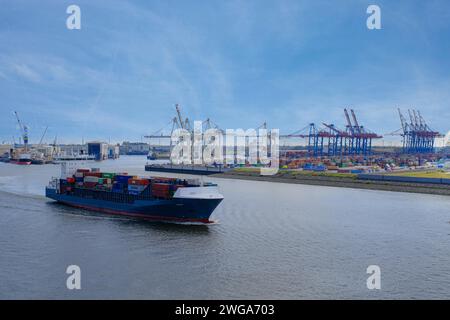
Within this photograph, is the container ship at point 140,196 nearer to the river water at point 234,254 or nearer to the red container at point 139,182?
the red container at point 139,182

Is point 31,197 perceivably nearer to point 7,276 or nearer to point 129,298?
point 7,276

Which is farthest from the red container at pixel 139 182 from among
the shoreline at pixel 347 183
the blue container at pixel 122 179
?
the shoreline at pixel 347 183

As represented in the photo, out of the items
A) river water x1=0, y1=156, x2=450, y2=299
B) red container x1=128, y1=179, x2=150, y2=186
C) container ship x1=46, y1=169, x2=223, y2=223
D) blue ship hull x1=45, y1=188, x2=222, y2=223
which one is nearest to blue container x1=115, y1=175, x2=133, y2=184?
container ship x1=46, y1=169, x2=223, y2=223

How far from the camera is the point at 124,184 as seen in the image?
83.0 ft

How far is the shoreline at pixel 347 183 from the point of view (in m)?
35.4

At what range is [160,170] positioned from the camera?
222 ft

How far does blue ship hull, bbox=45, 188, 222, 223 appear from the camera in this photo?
2092 centimetres

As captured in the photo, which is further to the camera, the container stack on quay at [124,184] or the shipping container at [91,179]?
the shipping container at [91,179]

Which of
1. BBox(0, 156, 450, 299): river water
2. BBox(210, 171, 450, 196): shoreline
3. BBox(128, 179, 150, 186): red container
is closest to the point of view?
BBox(0, 156, 450, 299): river water

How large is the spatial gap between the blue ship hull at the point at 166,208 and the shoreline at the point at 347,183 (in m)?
22.4

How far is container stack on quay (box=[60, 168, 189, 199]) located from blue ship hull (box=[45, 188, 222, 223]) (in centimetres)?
70

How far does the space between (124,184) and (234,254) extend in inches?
481

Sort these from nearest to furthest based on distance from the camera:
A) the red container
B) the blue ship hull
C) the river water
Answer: the river water, the blue ship hull, the red container

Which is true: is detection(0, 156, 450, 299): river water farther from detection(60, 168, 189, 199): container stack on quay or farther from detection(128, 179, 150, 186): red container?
detection(128, 179, 150, 186): red container
